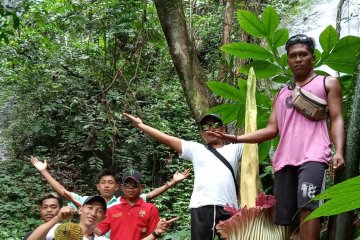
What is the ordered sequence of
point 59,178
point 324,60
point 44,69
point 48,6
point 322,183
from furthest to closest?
1. point 59,178
2. point 44,69
3. point 48,6
4. point 324,60
5. point 322,183

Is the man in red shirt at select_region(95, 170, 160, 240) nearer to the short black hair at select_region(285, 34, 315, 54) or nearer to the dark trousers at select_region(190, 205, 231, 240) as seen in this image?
the dark trousers at select_region(190, 205, 231, 240)

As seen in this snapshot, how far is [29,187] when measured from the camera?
8.96m

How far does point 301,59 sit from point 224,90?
526 millimetres

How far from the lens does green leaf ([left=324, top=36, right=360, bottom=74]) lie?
2.16m

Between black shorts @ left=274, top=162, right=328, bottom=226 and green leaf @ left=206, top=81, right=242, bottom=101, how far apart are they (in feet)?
1.98

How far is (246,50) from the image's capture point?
2.34 metres

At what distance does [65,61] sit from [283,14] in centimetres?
399

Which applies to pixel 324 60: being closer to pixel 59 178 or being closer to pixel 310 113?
pixel 310 113

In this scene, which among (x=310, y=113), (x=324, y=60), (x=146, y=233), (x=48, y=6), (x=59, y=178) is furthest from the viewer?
(x=59, y=178)

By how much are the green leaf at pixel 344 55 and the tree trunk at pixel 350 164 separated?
0.83m

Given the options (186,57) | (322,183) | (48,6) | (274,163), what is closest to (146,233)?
(186,57)

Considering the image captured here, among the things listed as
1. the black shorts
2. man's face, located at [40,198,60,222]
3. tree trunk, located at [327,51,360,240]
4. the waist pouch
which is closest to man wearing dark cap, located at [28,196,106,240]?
man's face, located at [40,198,60,222]

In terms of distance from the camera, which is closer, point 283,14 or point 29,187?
point 283,14

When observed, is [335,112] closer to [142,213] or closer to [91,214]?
[91,214]
